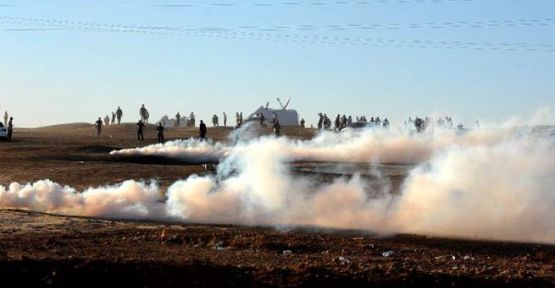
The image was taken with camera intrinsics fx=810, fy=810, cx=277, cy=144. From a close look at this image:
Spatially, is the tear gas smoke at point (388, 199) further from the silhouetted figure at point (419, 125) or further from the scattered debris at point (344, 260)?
the silhouetted figure at point (419, 125)

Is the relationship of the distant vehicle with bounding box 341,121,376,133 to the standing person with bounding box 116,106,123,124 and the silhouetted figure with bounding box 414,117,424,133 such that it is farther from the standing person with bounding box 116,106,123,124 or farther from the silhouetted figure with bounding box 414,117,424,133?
the standing person with bounding box 116,106,123,124

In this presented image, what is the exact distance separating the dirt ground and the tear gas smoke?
1.77m

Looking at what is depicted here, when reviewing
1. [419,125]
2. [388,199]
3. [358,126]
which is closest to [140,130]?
[358,126]

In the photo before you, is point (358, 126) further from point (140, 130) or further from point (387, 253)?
point (387, 253)

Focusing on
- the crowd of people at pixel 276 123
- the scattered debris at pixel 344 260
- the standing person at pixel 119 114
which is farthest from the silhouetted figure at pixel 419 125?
the standing person at pixel 119 114

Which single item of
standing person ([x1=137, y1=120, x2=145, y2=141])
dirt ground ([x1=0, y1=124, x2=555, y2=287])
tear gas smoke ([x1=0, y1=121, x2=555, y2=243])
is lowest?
dirt ground ([x1=0, y1=124, x2=555, y2=287])

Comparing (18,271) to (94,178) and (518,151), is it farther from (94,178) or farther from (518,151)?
(94,178)

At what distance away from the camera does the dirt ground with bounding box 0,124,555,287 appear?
14289mm

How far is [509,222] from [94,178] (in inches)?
850

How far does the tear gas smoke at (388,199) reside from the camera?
24.7 meters

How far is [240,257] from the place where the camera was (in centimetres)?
1739

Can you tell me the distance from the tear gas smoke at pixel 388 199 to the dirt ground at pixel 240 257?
1.77 meters

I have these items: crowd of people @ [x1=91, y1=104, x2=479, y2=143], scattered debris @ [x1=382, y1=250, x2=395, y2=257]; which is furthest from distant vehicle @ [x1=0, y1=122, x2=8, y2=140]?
scattered debris @ [x1=382, y1=250, x2=395, y2=257]

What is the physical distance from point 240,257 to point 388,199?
13.0 meters
